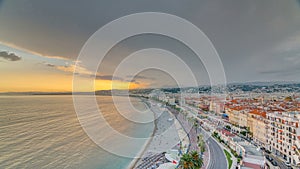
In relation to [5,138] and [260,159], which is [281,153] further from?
[5,138]

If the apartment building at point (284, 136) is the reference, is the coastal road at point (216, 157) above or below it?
below

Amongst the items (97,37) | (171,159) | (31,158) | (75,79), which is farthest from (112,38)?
(31,158)

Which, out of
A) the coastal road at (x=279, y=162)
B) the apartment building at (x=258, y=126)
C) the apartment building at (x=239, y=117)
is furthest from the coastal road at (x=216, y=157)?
the apartment building at (x=239, y=117)

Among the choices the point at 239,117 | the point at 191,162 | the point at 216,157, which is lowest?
the point at 216,157

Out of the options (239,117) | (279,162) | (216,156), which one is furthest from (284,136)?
(239,117)

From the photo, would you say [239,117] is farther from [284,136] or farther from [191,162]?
[191,162]

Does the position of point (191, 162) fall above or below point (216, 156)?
above

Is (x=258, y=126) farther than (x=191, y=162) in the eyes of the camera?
Yes

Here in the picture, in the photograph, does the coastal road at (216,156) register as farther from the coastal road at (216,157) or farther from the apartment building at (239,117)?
the apartment building at (239,117)
